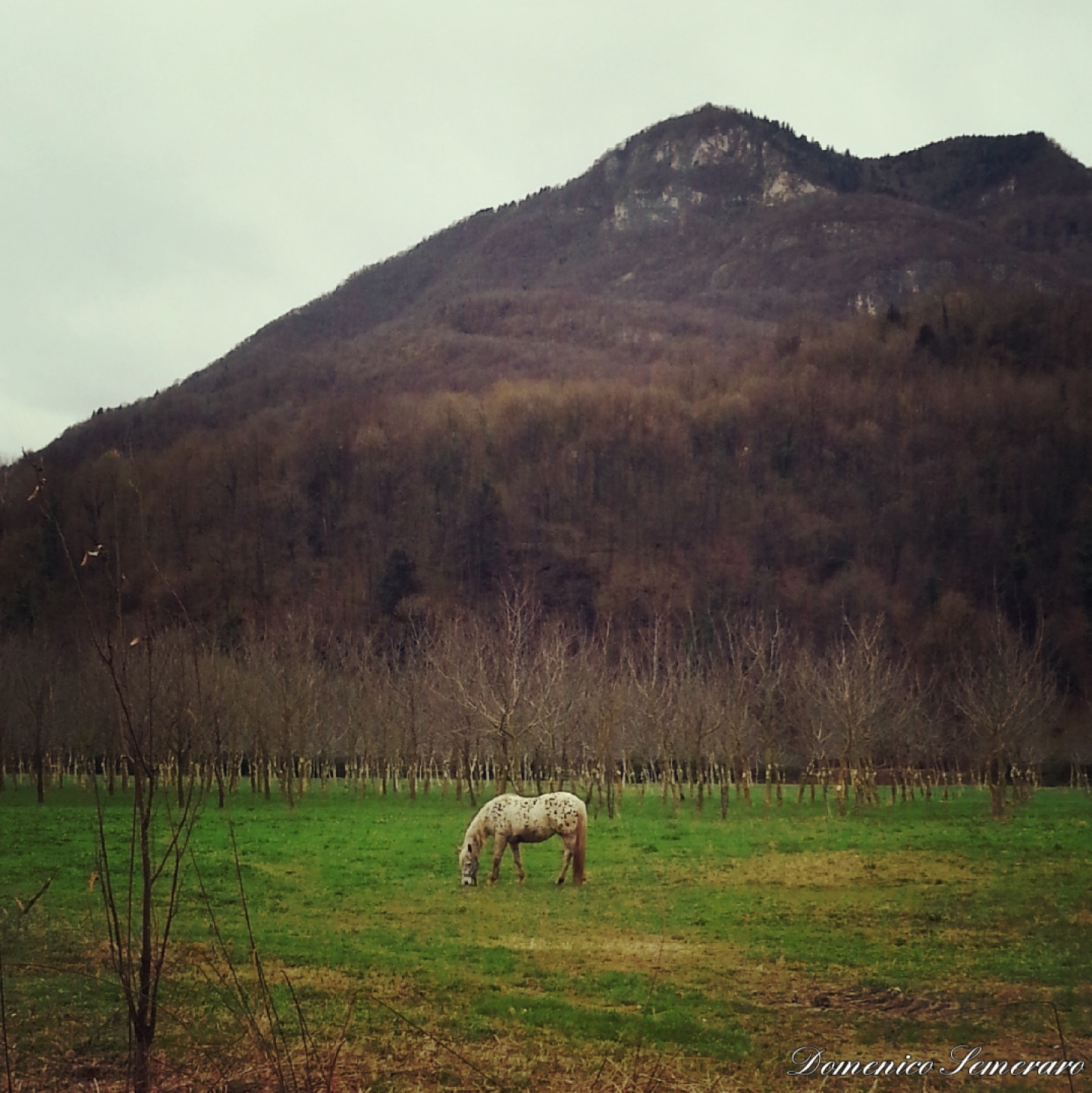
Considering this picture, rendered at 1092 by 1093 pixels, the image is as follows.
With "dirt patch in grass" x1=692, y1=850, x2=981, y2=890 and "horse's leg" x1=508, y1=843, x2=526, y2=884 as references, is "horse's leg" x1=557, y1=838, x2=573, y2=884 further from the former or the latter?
"dirt patch in grass" x1=692, y1=850, x2=981, y2=890

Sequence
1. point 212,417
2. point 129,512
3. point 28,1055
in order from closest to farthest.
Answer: point 129,512
point 28,1055
point 212,417

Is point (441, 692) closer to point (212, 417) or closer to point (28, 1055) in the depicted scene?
point (28, 1055)

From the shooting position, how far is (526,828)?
18.2 meters

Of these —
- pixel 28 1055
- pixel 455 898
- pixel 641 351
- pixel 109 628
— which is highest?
pixel 641 351

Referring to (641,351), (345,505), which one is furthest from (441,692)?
(641,351)

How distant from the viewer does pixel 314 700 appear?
45375 mm

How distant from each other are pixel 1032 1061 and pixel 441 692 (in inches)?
1582

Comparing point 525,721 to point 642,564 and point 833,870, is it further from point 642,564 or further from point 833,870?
point 642,564

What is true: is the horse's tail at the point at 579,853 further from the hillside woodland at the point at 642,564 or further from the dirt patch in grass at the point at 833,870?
the hillside woodland at the point at 642,564

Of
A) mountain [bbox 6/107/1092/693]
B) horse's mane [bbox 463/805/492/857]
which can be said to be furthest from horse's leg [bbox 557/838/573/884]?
mountain [bbox 6/107/1092/693]

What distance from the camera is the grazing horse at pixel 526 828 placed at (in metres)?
17.8

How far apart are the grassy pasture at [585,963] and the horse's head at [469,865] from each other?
Answer: 515mm

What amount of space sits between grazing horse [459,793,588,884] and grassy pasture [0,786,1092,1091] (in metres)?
0.59

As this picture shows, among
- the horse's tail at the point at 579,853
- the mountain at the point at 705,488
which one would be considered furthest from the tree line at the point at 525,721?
the mountain at the point at 705,488
